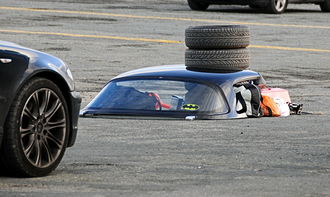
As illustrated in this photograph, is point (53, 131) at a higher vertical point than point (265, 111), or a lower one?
higher

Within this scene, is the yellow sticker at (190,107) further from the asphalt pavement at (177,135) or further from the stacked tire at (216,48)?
the stacked tire at (216,48)

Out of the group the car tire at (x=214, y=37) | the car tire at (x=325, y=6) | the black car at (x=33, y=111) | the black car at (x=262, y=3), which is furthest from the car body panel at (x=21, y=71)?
the car tire at (x=325, y=6)

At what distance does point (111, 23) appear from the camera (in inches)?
1013

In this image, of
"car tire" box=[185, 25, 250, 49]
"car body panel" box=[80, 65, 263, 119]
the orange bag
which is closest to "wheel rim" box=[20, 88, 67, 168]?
→ "car body panel" box=[80, 65, 263, 119]

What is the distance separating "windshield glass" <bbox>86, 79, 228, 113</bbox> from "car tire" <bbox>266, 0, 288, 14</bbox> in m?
15.7

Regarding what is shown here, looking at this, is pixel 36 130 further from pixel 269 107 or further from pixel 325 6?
pixel 325 6

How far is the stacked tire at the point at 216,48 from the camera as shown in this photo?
14.4 m

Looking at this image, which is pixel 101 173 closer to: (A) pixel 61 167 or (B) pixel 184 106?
(A) pixel 61 167

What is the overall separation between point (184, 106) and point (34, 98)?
4819 millimetres

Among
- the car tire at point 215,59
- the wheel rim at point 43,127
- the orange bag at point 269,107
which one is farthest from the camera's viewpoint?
the car tire at point 215,59

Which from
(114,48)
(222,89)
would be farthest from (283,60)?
(222,89)

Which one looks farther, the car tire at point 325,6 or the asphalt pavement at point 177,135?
the car tire at point 325,6

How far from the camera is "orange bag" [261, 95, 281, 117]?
13398 mm

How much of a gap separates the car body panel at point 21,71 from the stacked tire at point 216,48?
584 cm
